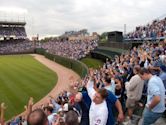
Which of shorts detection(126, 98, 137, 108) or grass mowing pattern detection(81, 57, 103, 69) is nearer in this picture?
shorts detection(126, 98, 137, 108)

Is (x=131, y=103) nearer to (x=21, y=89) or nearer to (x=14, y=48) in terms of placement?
(x=21, y=89)

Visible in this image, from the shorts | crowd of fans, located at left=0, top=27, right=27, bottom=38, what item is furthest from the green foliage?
crowd of fans, located at left=0, top=27, right=27, bottom=38

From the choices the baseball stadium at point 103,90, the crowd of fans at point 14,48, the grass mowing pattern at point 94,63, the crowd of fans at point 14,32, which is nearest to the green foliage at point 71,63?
the baseball stadium at point 103,90

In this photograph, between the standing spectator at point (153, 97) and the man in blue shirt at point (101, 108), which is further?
the standing spectator at point (153, 97)

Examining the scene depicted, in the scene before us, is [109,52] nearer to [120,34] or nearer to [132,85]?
[120,34]

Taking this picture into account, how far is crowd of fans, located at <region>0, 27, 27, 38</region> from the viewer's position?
11350 cm

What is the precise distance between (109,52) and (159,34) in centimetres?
1391

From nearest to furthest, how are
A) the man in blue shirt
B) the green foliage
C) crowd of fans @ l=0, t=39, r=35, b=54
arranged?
the man in blue shirt, the green foliage, crowd of fans @ l=0, t=39, r=35, b=54

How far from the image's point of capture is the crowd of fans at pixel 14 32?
113500 millimetres

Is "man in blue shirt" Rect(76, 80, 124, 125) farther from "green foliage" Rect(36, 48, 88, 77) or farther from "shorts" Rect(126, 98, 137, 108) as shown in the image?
"green foliage" Rect(36, 48, 88, 77)

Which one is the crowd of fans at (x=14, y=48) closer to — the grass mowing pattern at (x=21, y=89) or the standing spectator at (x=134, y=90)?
the grass mowing pattern at (x=21, y=89)

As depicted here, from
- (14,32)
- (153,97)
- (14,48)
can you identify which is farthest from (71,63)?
(14,32)

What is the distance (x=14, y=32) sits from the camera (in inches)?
4574

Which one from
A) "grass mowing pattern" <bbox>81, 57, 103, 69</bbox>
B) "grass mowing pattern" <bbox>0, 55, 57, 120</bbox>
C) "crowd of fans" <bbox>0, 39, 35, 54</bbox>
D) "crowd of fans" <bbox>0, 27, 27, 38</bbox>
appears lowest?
"crowd of fans" <bbox>0, 39, 35, 54</bbox>
